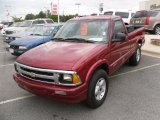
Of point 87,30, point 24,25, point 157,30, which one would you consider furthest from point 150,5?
point 87,30

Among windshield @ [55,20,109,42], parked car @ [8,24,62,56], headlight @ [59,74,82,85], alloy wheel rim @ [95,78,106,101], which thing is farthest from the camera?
parked car @ [8,24,62,56]

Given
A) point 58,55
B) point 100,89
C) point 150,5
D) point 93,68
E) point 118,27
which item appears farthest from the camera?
point 150,5

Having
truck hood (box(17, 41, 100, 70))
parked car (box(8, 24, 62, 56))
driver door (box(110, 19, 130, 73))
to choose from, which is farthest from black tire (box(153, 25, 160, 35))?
truck hood (box(17, 41, 100, 70))

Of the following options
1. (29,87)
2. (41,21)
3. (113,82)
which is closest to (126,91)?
(113,82)

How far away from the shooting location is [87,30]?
16.4ft

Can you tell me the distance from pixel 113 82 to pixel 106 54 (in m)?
1.50

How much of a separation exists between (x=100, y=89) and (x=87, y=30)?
4.98ft

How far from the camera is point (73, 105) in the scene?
4336 millimetres

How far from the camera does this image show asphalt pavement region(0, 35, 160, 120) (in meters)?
3.90

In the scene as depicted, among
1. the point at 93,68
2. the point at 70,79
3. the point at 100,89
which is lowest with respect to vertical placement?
the point at 100,89

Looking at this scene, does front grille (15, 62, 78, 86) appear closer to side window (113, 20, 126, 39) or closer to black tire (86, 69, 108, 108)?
black tire (86, 69, 108, 108)

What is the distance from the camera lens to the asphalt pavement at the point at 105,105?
390 centimetres

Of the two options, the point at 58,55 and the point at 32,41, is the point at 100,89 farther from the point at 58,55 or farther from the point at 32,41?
the point at 32,41

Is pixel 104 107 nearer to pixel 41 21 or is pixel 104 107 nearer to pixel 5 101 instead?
pixel 5 101
